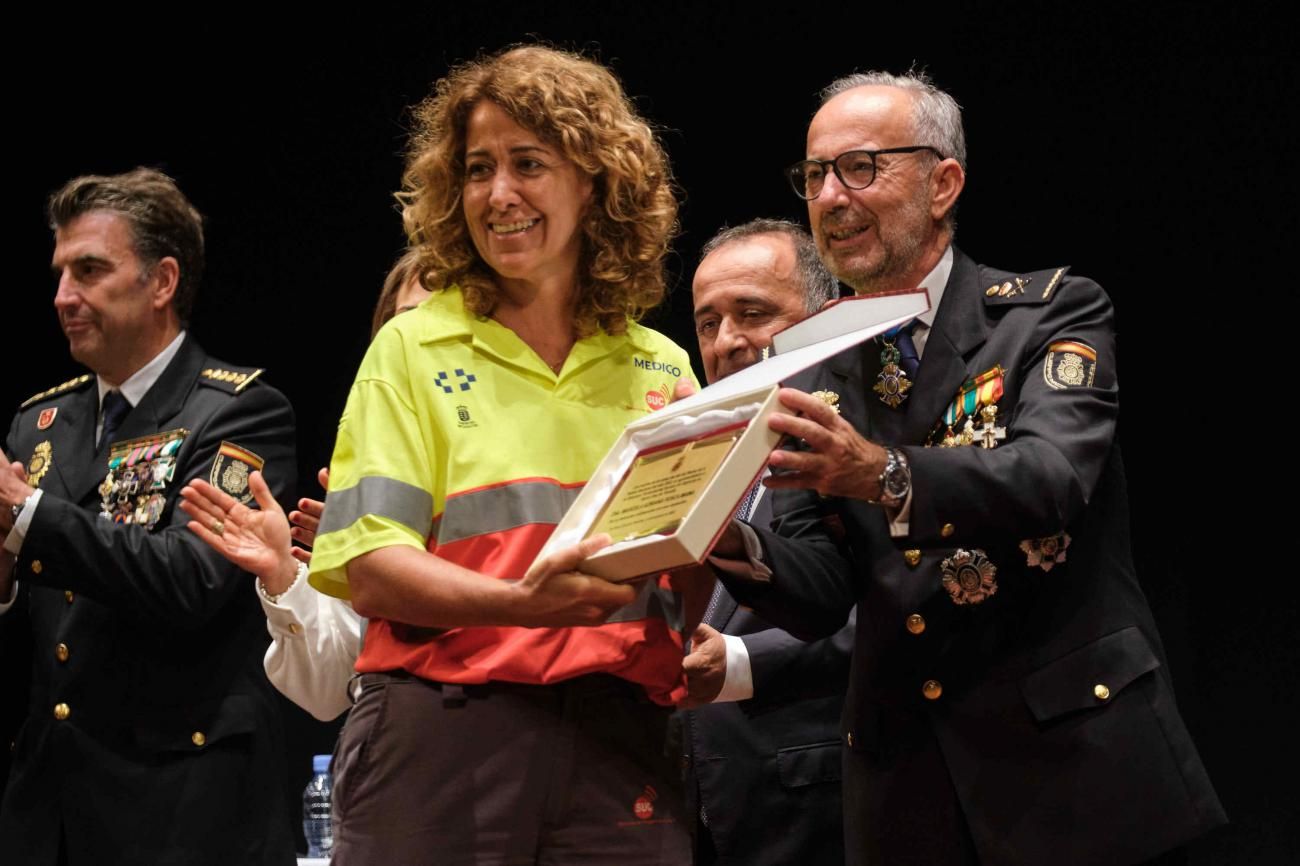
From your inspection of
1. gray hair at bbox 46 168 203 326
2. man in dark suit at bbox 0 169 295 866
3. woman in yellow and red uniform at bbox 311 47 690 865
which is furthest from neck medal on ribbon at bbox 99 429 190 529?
woman in yellow and red uniform at bbox 311 47 690 865

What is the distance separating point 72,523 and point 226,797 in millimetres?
600

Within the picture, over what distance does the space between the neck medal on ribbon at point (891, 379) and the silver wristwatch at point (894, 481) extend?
0.40m

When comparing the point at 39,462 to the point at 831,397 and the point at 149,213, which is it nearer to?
the point at 149,213

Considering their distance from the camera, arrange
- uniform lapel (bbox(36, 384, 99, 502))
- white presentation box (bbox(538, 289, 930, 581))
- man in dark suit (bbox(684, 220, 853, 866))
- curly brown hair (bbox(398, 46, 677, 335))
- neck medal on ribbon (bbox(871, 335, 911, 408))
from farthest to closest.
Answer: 1. uniform lapel (bbox(36, 384, 99, 502))
2. man in dark suit (bbox(684, 220, 853, 866))
3. neck medal on ribbon (bbox(871, 335, 911, 408))
4. curly brown hair (bbox(398, 46, 677, 335))
5. white presentation box (bbox(538, 289, 930, 581))

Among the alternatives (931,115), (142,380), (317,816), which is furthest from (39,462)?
(931,115)

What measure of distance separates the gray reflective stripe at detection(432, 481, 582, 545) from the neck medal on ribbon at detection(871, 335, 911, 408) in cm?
64

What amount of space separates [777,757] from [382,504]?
1070mm

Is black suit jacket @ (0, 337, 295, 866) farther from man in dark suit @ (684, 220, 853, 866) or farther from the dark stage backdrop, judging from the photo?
man in dark suit @ (684, 220, 853, 866)

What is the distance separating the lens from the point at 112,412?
3.14 m

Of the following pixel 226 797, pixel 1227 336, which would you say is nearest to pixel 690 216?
pixel 1227 336

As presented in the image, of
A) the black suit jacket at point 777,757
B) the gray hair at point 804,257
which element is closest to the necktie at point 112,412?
the gray hair at point 804,257

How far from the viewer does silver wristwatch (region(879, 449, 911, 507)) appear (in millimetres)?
1720

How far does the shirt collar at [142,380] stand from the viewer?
3156 millimetres

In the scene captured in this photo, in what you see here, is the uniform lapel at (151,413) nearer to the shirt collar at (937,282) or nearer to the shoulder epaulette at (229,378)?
the shoulder epaulette at (229,378)
